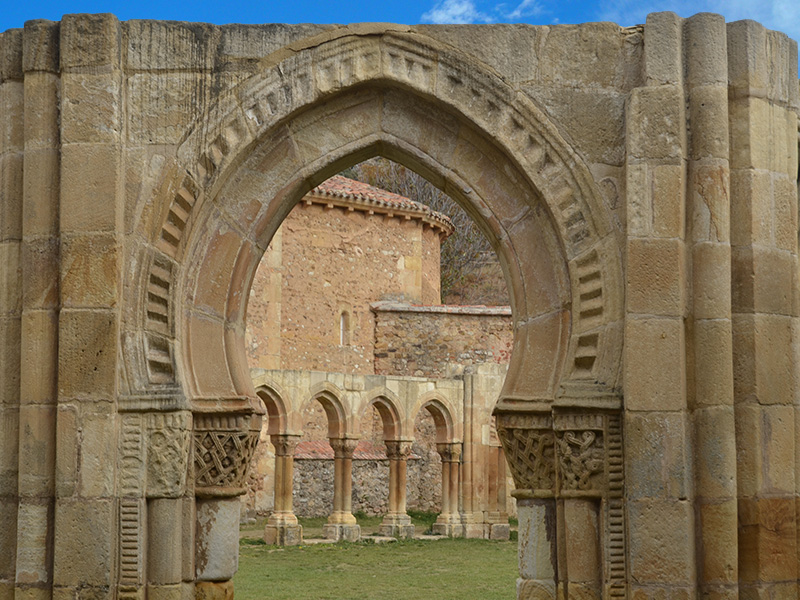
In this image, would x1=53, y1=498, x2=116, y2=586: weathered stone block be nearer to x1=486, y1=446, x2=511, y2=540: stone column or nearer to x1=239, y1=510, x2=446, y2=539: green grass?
x1=239, y1=510, x2=446, y2=539: green grass

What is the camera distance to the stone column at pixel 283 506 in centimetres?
1948

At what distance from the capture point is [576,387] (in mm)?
5652

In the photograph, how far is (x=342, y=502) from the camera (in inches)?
816

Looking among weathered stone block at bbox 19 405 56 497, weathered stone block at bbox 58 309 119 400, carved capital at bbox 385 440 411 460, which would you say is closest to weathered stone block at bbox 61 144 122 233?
weathered stone block at bbox 58 309 119 400

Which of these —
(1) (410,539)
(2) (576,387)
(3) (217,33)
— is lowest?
(1) (410,539)

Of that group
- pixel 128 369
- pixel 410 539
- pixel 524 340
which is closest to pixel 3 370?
pixel 128 369

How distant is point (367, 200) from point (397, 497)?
34.9 ft

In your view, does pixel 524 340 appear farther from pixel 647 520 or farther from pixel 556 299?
pixel 647 520

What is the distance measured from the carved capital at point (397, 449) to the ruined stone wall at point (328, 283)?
6294 mm

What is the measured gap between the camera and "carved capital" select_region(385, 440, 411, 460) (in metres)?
22.2

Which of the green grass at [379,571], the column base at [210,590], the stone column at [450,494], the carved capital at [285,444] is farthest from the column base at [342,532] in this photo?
the column base at [210,590]

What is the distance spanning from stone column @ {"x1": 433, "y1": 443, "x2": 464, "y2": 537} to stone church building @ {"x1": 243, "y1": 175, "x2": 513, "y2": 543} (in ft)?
0.08

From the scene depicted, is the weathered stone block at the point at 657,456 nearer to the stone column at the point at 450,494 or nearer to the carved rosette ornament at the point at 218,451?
the carved rosette ornament at the point at 218,451

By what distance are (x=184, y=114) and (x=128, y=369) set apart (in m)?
1.36
